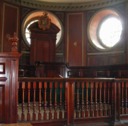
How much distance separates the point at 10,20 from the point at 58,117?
5.84m

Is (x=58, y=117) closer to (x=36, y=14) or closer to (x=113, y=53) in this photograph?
(x=113, y=53)

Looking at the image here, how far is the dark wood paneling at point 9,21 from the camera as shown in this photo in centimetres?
882

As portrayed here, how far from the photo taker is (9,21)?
9.02m

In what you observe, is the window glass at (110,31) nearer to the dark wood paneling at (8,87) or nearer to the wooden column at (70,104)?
the wooden column at (70,104)

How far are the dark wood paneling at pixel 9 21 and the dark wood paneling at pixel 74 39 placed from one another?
2.16m

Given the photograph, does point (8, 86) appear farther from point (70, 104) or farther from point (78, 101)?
point (78, 101)

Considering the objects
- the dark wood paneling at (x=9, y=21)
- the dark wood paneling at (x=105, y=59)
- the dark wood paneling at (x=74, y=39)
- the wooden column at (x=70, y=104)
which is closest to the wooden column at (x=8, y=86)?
the wooden column at (x=70, y=104)

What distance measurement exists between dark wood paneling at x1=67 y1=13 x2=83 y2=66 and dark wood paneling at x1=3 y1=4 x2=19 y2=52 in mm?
2156

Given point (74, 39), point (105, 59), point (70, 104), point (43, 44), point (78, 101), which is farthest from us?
point (74, 39)

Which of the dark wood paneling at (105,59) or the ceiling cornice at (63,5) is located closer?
the dark wood paneling at (105,59)

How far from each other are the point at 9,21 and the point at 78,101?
5713 mm

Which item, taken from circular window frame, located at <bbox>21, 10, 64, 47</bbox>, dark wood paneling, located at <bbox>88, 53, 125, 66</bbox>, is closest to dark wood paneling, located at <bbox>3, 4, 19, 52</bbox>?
circular window frame, located at <bbox>21, 10, 64, 47</bbox>

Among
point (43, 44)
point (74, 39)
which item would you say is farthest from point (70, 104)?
point (74, 39)

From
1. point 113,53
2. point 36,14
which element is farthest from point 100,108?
point 36,14
